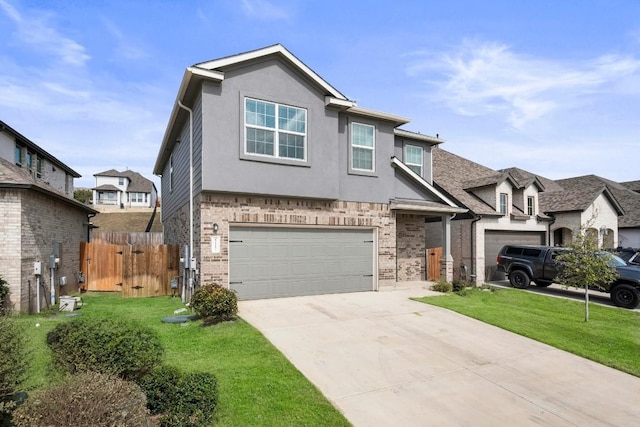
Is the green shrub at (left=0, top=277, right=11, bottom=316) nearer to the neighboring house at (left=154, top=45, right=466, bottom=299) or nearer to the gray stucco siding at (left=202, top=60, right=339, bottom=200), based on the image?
the neighboring house at (left=154, top=45, right=466, bottom=299)

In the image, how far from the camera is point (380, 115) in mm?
13234

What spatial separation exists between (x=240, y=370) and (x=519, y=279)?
15097mm

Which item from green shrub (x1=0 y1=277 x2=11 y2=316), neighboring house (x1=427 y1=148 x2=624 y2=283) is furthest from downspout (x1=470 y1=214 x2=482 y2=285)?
green shrub (x1=0 y1=277 x2=11 y2=316)

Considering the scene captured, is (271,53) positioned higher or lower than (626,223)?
higher

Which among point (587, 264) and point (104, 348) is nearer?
point (104, 348)

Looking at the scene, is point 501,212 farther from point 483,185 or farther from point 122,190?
point 122,190

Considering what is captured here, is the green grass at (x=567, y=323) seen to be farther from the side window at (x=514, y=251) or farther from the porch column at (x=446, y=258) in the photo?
the side window at (x=514, y=251)

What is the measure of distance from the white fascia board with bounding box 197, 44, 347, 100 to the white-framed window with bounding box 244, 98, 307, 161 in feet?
3.70

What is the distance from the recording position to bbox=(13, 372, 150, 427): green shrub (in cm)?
286

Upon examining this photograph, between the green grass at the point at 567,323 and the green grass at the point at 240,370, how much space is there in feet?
19.5

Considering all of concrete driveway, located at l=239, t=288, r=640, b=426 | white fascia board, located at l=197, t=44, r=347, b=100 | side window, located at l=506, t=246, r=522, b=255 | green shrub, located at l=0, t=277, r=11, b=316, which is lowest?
concrete driveway, located at l=239, t=288, r=640, b=426

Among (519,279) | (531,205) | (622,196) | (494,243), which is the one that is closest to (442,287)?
(519,279)

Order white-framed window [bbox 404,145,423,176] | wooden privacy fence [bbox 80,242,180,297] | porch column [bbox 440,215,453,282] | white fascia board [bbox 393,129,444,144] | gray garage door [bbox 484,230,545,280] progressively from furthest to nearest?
1. gray garage door [bbox 484,230,545,280]
2. white-framed window [bbox 404,145,423,176]
3. white fascia board [bbox 393,129,444,144]
4. porch column [bbox 440,215,453,282]
5. wooden privacy fence [bbox 80,242,180,297]

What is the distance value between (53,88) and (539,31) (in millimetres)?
17421
